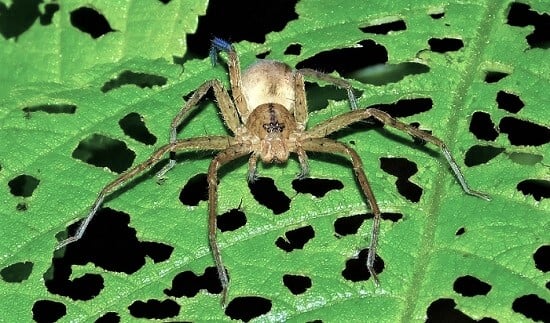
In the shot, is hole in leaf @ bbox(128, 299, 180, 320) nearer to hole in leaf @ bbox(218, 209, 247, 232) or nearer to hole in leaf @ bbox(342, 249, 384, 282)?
hole in leaf @ bbox(218, 209, 247, 232)

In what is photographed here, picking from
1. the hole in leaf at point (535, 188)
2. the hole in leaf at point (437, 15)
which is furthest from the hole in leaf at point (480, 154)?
the hole in leaf at point (437, 15)

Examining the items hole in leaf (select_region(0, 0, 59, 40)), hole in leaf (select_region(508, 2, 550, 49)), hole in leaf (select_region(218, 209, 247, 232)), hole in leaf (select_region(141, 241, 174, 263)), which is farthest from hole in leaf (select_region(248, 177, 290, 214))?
hole in leaf (select_region(0, 0, 59, 40))

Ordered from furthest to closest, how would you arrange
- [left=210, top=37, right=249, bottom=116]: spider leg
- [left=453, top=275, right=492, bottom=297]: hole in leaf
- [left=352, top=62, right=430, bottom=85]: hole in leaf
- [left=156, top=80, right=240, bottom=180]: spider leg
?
[left=210, top=37, right=249, bottom=116]: spider leg, [left=352, top=62, right=430, bottom=85]: hole in leaf, [left=156, top=80, right=240, bottom=180]: spider leg, [left=453, top=275, right=492, bottom=297]: hole in leaf

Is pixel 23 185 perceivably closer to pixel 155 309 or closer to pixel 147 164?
pixel 147 164

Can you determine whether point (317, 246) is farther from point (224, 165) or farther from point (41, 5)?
point (41, 5)

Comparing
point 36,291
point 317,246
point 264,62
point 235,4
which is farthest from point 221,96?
point 36,291

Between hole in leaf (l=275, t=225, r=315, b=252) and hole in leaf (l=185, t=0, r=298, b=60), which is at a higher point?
hole in leaf (l=185, t=0, r=298, b=60)

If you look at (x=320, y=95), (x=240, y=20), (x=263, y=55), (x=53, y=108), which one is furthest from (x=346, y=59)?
(x=53, y=108)
